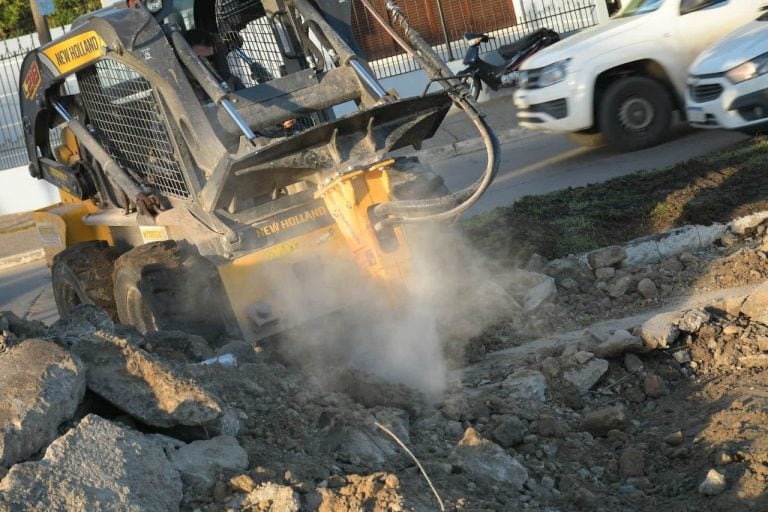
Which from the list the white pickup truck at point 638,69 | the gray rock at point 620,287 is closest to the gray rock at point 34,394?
the gray rock at point 620,287

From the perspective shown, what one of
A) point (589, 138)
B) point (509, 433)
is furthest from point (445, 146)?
point (509, 433)

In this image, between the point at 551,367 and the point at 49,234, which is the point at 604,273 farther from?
the point at 49,234

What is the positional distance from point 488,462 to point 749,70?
7524mm

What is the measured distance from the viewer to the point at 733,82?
38.1ft

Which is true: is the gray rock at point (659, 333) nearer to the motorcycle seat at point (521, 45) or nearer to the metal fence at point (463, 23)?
the motorcycle seat at point (521, 45)

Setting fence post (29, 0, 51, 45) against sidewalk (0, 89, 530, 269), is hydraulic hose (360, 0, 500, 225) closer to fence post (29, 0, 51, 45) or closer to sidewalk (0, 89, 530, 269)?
fence post (29, 0, 51, 45)

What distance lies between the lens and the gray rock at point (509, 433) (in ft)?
19.2

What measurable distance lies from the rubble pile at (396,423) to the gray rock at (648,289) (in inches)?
10.4

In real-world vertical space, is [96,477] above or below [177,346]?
above

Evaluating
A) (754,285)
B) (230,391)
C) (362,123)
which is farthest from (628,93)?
(230,391)

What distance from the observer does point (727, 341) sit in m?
6.88

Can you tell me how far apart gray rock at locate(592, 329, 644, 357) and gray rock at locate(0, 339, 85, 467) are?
3.23m

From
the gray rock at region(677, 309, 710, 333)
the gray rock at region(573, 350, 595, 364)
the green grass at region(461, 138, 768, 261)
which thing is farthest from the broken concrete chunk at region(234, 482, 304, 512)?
the green grass at region(461, 138, 768, 261)

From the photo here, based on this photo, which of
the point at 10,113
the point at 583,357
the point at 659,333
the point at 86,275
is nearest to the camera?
the point at 583,357
